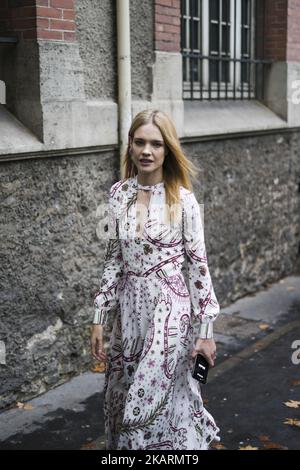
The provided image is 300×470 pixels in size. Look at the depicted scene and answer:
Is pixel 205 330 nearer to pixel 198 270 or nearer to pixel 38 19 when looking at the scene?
pixel 198 270

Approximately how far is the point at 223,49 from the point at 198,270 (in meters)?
5.05

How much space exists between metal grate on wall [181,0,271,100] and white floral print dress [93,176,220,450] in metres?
3.82

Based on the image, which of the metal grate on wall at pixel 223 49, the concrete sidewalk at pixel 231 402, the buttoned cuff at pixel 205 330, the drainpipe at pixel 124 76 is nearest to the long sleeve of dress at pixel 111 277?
the buttoned cuff at pixel 205 330

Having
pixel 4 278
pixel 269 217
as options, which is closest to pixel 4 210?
pixel 4 278

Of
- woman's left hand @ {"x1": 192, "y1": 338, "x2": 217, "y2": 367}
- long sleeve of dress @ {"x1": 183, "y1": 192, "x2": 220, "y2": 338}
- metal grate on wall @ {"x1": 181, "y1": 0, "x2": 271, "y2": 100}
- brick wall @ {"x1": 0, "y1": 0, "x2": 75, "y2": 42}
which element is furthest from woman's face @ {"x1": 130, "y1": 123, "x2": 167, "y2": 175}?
metal grate on wall @ {"x1": 181, "y1": 0, "x2": 271, "y2": 100}

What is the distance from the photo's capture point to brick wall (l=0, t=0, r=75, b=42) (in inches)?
191

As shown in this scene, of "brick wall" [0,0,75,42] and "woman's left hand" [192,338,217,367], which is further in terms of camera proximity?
"brick wall" [0,0,75,42]

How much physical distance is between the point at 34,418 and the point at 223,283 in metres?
3.34

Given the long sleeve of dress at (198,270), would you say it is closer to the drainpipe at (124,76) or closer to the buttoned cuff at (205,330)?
the buttoned cuff at (205,330)

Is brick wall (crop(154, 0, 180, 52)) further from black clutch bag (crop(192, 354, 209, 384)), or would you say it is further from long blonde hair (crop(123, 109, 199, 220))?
black clutch bag (crop(192, 354, 209, 384))

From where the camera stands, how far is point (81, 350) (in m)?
5.51


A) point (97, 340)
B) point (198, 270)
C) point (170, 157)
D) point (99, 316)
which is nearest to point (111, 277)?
point (99, 316)

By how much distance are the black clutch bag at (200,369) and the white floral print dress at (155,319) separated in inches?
4.5

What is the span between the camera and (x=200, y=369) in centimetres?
349
